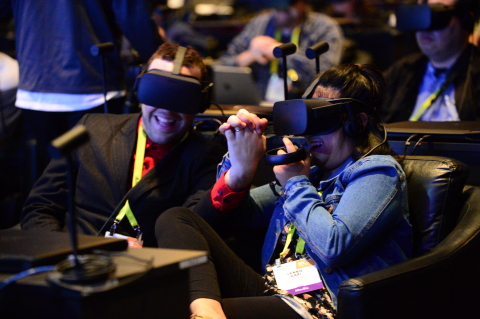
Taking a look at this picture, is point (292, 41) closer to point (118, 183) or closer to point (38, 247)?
point (118, 183)

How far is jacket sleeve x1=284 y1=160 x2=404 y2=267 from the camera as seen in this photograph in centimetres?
147

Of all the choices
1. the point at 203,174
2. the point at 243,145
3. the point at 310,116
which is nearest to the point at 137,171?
the point at 203,174

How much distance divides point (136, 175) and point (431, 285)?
1058 mm

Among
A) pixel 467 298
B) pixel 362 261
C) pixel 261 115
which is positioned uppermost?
pixel 261 115

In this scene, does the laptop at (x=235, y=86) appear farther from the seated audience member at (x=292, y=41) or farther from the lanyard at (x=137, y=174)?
the lanyard at (x=137, y=174)

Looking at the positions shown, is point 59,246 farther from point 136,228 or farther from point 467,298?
point 467,298

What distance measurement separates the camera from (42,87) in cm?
250

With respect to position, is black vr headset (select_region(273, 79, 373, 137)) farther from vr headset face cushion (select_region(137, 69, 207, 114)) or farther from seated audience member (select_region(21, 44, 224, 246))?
seated audience member (select_region(21, 44, 224, 246))

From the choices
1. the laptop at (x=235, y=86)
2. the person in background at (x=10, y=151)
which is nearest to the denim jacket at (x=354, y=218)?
the person in background at (x=10, y=151)

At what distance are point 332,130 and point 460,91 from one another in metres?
1.47

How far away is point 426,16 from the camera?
113 inches

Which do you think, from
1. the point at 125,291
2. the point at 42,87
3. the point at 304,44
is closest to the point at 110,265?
the point at 125,291

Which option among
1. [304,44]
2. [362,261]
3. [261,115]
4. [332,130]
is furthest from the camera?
[304,44]

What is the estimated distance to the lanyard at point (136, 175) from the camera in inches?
77.9
